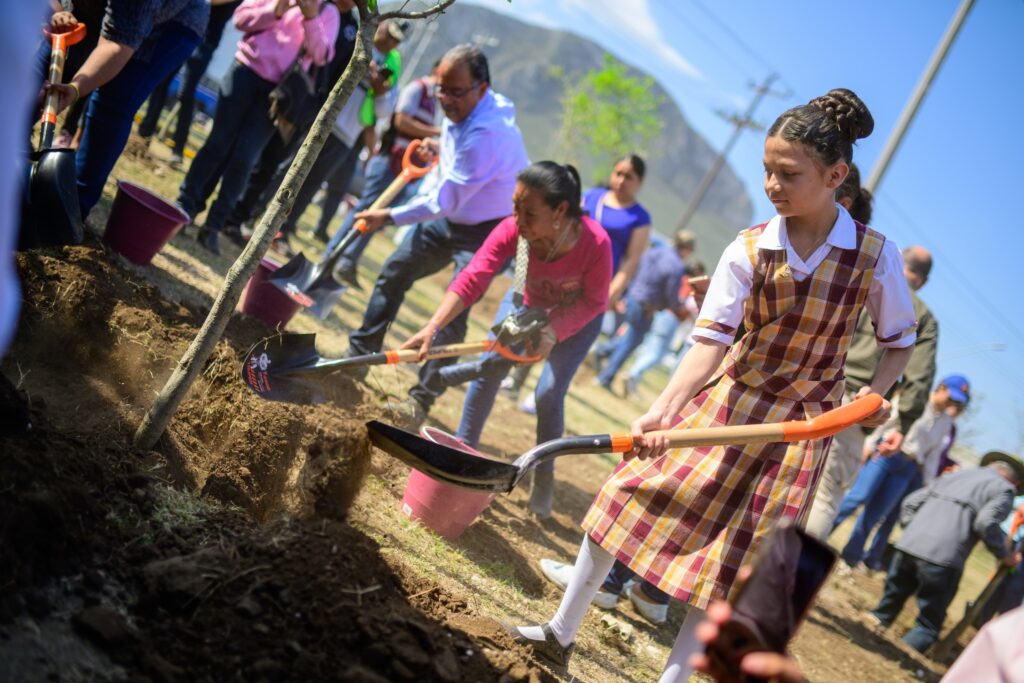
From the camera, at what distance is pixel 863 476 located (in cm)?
746

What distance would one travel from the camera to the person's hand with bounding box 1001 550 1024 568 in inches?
255

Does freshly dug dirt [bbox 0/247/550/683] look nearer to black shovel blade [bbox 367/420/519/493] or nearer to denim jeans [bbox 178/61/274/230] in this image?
black shovel blade [bbox 367/420/519/493]

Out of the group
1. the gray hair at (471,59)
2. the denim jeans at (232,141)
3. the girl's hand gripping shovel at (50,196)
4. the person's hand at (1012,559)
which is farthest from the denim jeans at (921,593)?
the girl's hand gripping shovel at (50,196)

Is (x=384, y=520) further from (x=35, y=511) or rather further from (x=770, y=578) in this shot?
(x=770, y=578)

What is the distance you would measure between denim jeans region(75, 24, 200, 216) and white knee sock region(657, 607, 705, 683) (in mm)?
3354

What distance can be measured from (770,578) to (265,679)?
1109 mm

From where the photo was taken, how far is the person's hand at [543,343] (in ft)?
13.7

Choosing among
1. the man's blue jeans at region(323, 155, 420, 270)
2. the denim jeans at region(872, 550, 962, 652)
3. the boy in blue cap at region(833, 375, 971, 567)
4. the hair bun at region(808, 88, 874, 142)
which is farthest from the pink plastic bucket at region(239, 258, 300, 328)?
the denim jeans at region(872, 550, 962, 652)

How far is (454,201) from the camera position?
15.1 feet

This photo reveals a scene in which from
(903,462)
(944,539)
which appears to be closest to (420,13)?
(944,539)

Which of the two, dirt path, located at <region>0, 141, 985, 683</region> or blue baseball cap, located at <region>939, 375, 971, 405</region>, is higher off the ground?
blue baseball cap, located at <region>939, 375, 971, 405</region>

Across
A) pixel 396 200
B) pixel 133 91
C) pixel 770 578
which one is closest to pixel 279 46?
pixel 396 200

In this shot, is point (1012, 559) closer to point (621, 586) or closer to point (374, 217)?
point (621, 586)

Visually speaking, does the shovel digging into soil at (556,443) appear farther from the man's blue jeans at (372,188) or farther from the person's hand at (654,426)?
the man's blue jeans at (372,188)
